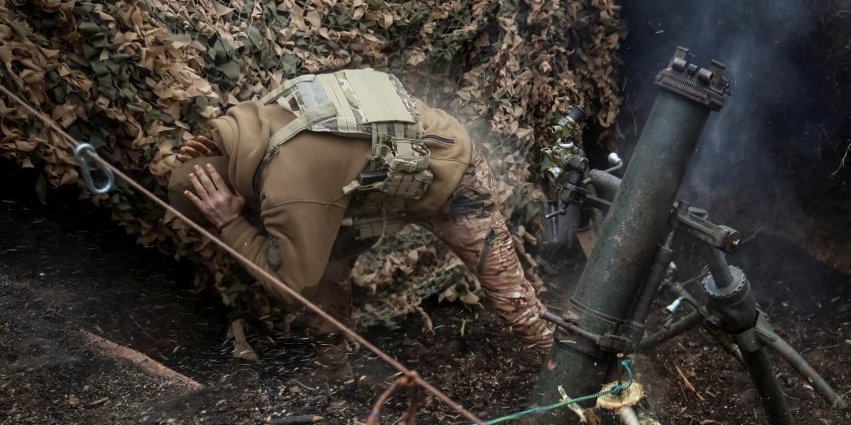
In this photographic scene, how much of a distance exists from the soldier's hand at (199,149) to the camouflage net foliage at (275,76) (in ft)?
1.64

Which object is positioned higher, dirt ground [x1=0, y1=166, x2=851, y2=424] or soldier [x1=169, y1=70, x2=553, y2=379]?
soldier [x1=169, y1=70, x2=553, y2=379]

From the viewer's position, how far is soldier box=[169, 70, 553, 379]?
11.5 feet

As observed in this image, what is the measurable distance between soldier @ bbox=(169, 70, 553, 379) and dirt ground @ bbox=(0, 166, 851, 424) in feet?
2.78

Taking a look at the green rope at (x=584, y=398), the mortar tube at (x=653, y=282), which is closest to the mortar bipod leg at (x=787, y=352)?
the mortar tube at (x=653, y=282)

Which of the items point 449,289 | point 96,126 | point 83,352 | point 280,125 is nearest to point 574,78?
point 449,289

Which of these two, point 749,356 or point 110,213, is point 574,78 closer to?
point 749,356

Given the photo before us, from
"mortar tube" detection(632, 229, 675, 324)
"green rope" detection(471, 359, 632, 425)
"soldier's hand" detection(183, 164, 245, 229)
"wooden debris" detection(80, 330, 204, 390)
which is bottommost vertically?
"wooden debris" detection(80, 330, 204, 390)

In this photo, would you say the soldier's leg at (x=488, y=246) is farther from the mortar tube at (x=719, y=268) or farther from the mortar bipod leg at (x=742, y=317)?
the mortar tube at (x=719, y=268)

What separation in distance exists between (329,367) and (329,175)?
5.46ft

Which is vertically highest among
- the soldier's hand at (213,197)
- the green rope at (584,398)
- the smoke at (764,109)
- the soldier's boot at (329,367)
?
the smoke at (764,109)

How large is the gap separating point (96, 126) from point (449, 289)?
9.31 ft

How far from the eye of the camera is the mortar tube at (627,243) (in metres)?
2.49

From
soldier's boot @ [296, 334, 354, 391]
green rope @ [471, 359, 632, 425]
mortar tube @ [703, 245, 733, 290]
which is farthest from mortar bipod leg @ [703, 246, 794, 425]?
soldier's boot @ [296, 334, 354, 391]

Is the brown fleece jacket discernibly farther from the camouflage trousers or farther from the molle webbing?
the camouflage trousers
